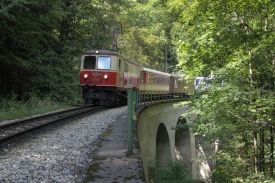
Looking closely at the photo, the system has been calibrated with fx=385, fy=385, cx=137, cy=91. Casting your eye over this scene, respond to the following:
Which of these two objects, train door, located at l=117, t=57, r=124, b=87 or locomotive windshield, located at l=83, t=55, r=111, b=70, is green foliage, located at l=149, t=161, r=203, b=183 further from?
locomotive windshield, located at l=83, t=55, r=111, b=70

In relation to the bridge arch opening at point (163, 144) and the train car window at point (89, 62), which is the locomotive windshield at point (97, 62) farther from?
the bridge arch opening at point (163, 144)

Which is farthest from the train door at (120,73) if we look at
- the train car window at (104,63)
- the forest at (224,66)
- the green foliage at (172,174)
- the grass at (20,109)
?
the green foliage at (172,174)

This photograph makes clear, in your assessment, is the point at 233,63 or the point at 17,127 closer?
the point at 233,63

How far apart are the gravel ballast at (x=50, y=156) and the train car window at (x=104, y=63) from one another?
9081 millimetres

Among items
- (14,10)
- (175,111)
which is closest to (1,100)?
(14,10)

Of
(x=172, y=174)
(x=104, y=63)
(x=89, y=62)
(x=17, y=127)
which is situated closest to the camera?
(x=17, y=127)

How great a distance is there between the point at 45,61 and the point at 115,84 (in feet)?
16.7

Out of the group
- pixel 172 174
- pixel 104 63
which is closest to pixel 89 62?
pixel 104 63

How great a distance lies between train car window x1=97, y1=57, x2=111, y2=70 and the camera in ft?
63.6

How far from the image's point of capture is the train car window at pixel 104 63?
19.4m

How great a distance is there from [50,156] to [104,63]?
12875 mm

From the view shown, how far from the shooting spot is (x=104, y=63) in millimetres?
19500

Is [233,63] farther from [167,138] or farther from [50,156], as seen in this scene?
[167,138]

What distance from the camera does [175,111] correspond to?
29.1 meters
